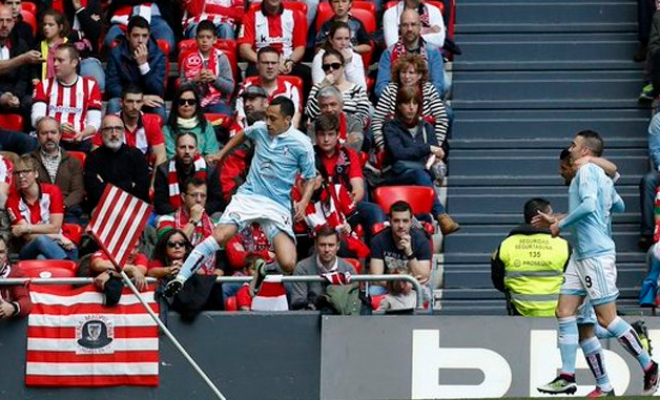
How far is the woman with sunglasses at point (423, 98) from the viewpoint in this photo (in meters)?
18.2

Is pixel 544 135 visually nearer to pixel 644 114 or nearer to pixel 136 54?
pixel 644 114

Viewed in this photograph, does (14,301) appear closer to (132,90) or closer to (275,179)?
(275,179)

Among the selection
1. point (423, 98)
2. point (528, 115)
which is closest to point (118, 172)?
point (423, 98)

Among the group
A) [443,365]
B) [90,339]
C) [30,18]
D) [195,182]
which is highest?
[30,18]

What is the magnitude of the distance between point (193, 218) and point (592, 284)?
3.88 m

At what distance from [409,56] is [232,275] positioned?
9.74ft

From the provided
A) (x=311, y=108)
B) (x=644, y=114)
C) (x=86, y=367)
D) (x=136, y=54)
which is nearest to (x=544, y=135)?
(x=644, y=114)

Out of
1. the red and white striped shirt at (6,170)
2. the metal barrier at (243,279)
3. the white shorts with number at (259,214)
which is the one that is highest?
the red and white striped shirt at (6,170)

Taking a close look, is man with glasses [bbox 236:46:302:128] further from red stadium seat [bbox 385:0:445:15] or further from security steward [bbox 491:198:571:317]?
security steward [bbox 491:198:571:317]

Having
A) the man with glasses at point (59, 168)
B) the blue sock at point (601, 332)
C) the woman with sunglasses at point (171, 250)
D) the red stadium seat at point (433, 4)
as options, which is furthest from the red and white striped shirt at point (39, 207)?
the blue sock at point (601, 332)

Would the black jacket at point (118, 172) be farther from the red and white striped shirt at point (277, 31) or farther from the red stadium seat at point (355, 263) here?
the red and white striped shirt at point (277, 31)

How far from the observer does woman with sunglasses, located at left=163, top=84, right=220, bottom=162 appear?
17969mm

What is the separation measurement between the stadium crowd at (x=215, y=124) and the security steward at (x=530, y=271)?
0.72 metres

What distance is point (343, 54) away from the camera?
1872 cm
